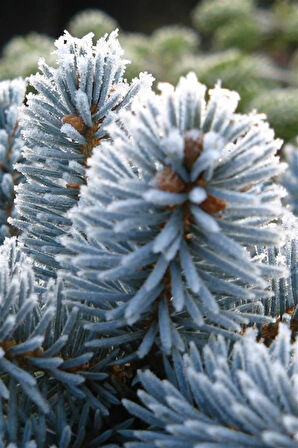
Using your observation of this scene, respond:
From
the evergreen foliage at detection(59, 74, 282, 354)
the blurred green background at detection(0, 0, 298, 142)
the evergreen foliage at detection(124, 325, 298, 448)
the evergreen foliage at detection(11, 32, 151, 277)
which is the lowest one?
the evergreen foliage at detection(124, 325, 298, 448)

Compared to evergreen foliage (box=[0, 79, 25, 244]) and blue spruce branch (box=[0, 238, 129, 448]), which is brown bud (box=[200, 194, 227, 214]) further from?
evergreen foliage (box=[0, 79, 25, 244])

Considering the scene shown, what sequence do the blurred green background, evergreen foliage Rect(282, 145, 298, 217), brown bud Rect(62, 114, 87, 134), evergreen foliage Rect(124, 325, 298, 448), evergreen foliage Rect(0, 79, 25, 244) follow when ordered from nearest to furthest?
1. evergreen foliage Rect(124, 325, 298, 448)
2. brown bud Rect(62, 114, 87, 134)
3. evergreen foliage Rect(0, 79, 25, 244)
4. evergreen foliage Rect(282, 145, 298, 217)
5. the blurred green background

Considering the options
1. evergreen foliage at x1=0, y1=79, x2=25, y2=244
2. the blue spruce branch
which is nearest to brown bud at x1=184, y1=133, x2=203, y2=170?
the blue spruce branch

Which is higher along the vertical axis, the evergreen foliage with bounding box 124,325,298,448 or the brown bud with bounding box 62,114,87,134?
the brown bud with bounding box 62,114,87,134

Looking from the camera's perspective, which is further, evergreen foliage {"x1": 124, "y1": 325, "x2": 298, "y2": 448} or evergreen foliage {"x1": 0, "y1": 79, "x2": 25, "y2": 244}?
evergreen foliage {"x1": 0, "y1": 79, "x2": 25, "y2": 244}

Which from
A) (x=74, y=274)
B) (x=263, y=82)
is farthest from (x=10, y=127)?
(x=263, y=82)

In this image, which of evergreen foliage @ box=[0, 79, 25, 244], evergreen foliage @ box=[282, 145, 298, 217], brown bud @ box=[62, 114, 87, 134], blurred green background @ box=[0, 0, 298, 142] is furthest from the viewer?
blurred green background @ box=[0, 0, 298, 142]
